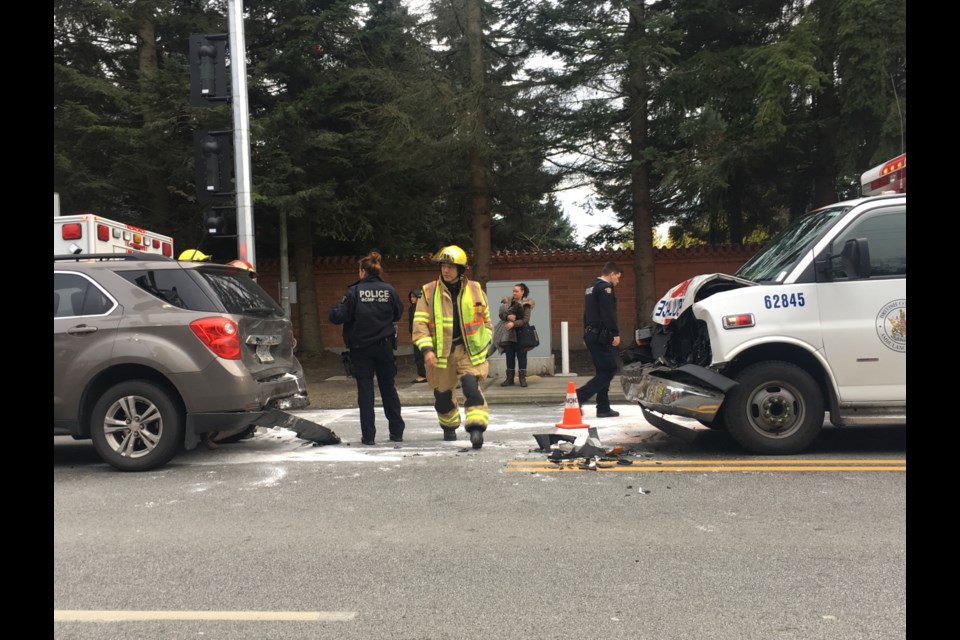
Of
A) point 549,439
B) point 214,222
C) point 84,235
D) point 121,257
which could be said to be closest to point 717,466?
point 549,439

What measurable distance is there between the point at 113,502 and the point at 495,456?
3.13m

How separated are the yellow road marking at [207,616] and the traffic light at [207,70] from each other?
8.48m

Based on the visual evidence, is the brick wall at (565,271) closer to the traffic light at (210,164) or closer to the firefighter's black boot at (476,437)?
the traffic light at (210,164)

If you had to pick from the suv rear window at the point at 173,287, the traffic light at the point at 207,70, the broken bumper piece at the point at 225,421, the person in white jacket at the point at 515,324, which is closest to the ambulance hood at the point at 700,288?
the broken bumper piece at the point at 225,421

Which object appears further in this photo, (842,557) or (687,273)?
(687,273)

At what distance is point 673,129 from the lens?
14219 millimetres

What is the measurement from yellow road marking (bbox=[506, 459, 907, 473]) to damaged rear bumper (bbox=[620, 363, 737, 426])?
0.41 metres

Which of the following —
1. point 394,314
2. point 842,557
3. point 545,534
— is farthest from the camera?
point 394,314

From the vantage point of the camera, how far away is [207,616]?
3348 mm

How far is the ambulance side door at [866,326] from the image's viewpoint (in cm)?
593

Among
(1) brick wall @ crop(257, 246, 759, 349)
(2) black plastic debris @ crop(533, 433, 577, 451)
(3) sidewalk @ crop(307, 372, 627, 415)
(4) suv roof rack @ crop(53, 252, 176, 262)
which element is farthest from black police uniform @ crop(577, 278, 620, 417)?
(1) brick wall @ crop(257, 246, 759, 349)
